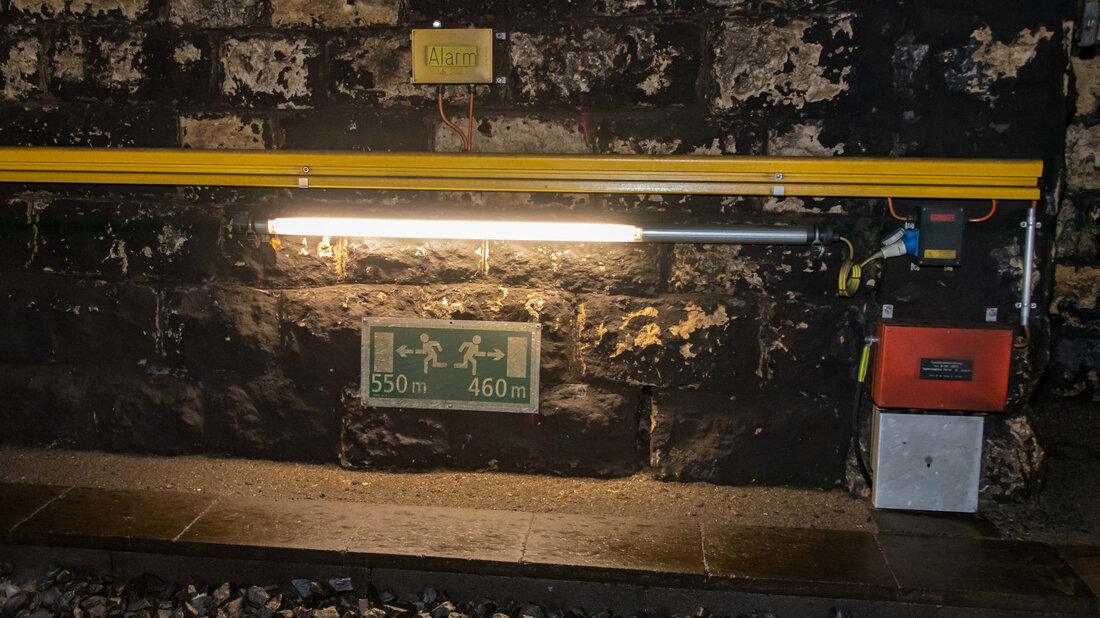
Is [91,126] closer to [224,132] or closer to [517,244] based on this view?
[224,132]

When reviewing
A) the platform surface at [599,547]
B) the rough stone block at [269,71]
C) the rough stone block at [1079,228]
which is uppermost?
the rough stone block at [269,71]

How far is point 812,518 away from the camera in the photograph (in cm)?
327

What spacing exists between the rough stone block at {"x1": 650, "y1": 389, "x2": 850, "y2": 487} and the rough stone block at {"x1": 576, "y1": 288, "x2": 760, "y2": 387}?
104 millimetres

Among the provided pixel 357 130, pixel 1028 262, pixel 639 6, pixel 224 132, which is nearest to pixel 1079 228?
pixel 1028 262

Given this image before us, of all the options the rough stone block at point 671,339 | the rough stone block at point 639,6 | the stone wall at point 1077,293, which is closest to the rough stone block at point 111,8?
the rough stone block at point 639,6

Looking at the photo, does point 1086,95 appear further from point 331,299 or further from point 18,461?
point 18,461

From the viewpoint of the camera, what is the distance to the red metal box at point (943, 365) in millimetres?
3127

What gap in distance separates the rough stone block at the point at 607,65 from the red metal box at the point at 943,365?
1.25 meters

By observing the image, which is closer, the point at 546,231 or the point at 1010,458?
the point at 546,231

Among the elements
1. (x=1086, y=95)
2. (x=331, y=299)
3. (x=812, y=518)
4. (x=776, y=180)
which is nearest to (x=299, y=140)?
(x=331, y=299)

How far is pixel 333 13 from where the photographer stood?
11.1 feet

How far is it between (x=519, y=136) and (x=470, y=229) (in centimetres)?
51

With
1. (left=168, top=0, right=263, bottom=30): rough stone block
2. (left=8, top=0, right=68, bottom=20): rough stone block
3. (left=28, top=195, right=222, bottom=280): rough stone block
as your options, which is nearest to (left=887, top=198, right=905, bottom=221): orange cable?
(left=168, top=0, right=263, bottom=30): rough stone block

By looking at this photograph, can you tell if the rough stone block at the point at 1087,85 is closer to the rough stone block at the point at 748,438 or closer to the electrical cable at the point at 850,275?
the electrical cable at the point at 850,275
